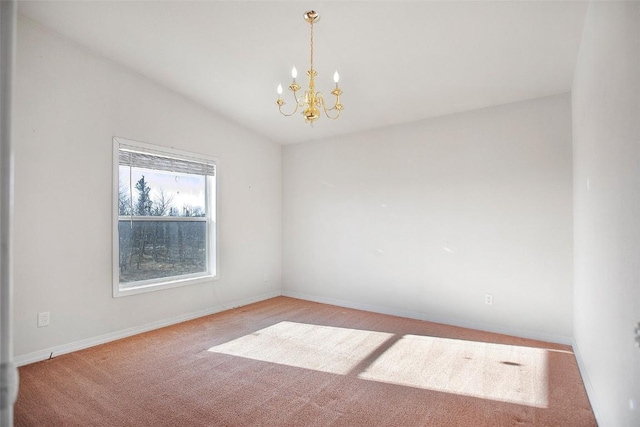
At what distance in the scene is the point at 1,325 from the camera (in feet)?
1.89

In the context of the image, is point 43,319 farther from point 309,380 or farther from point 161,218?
point 309,380

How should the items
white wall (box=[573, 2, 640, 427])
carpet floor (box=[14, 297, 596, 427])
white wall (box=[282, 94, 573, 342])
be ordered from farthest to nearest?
white wall (box=[282, 94, 573, 342])
carpet floor (box=[14, 297, 596, 427])
white wall (box=[573, 2, 640, 427])

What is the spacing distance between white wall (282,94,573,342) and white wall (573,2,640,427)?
0.66m

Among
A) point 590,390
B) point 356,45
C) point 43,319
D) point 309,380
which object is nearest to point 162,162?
point 43,319

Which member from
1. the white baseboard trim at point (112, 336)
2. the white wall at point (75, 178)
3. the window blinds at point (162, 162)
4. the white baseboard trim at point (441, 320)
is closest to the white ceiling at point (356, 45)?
the white wall at point (75, 178)

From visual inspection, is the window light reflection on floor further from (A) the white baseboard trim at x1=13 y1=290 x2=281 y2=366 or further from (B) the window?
(B) the window

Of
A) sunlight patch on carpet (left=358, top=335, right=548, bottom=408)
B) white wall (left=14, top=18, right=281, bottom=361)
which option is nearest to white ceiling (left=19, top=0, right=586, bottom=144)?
white wall (left=14, top=18, right=281, bottom=361)

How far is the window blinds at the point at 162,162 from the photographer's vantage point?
12.2 ft

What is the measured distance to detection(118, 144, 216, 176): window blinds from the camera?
12.2 feet

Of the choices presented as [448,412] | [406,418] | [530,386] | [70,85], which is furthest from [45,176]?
[530,386]

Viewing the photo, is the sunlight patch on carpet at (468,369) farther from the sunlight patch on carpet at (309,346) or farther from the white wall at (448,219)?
the white wall at (448,219)

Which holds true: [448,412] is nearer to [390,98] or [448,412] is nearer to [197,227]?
[390,98]

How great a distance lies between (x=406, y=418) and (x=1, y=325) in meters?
2.18

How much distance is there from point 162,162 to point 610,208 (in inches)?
160
